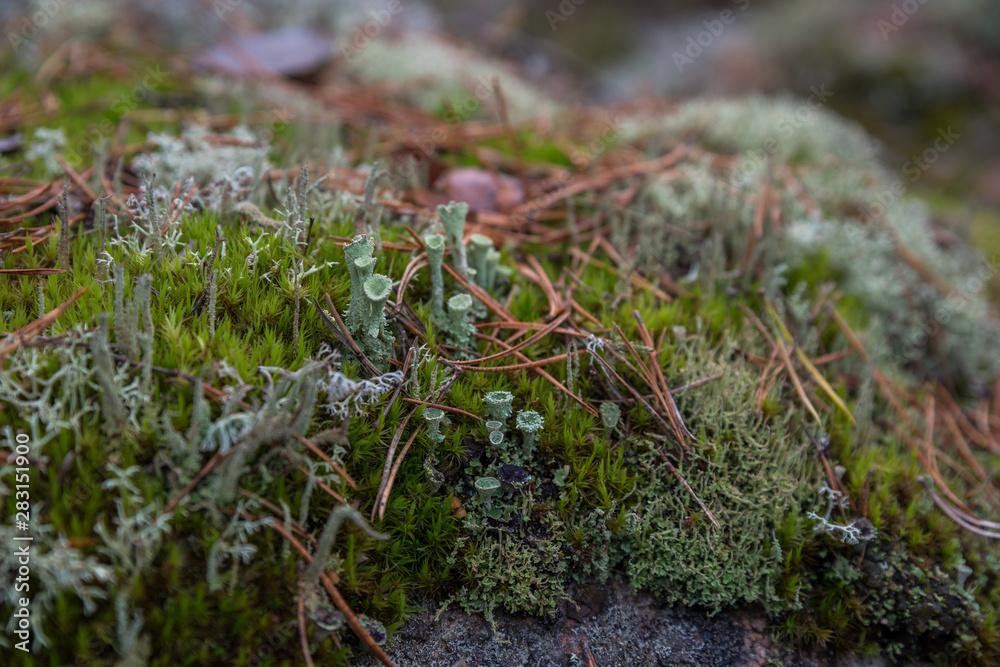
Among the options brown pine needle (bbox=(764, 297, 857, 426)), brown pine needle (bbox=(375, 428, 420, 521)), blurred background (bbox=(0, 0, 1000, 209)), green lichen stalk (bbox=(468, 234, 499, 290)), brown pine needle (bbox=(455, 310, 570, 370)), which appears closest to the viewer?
brown pine needle (bbox=(375, 428, 420, 521))

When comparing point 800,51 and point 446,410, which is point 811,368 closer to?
point 446,410

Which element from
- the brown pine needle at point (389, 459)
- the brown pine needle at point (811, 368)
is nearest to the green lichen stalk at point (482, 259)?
the brown pine needle at point (389, 459)

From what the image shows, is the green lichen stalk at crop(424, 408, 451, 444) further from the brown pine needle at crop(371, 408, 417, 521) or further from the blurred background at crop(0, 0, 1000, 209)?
the blurred background at crop(0, 0, 1000, 209)

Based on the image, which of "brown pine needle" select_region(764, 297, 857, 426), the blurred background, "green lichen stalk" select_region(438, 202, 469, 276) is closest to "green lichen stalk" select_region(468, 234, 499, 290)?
"green lichen stalk" select_region(438, 202, 469, 276)

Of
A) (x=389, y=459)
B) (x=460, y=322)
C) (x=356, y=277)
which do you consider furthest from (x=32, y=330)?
(x=460, y=322)

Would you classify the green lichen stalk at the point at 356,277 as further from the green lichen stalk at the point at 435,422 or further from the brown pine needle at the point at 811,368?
the brown pine needle at the point at 811,368

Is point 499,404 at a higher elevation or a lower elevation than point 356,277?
lower

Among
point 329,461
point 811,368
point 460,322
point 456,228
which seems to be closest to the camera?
point 329,461

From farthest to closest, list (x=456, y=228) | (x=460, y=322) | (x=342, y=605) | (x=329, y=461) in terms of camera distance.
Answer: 1. (x=456, y=228)
2. (x=460, y=322)
3. (x=329, y=461)
4. (x=342, y=605)

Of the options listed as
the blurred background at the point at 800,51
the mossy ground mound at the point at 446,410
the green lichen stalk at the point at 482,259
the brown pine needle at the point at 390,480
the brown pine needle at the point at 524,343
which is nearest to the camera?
the mossy ground mound at the point at 446,410

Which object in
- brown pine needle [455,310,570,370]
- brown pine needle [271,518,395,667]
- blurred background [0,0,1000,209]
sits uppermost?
blurred background [0,0,1000,209]
